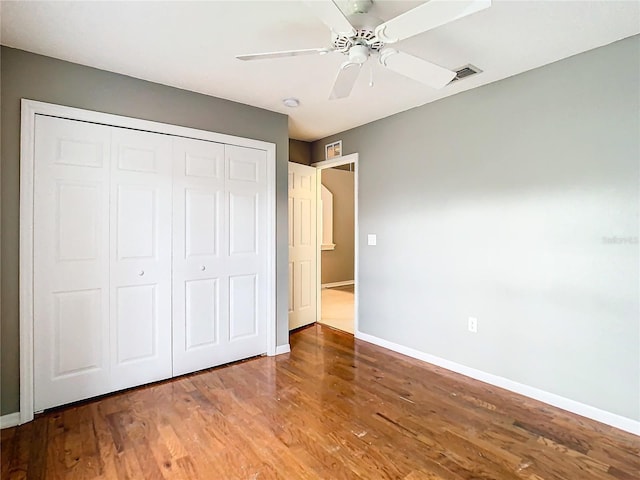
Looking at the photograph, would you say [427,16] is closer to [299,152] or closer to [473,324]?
[473,324]

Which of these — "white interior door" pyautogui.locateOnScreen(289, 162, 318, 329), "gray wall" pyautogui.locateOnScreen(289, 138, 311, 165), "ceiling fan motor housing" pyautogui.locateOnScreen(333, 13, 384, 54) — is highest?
"gray wall" pyautogui.locateOnScreen(289, 138, 311, 165)

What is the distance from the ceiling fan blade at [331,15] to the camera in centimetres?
142

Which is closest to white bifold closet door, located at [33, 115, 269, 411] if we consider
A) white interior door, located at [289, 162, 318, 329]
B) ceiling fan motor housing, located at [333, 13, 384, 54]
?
white interior door, located at [289, 162, 318, 329]

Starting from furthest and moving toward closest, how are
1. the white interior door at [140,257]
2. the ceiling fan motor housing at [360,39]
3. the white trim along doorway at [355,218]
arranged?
the white trim along doorway at [355,218] < the white interior door at [140,257] < the ceiling fan motor housing at [360,39]

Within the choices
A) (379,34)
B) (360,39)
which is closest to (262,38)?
(360,39)

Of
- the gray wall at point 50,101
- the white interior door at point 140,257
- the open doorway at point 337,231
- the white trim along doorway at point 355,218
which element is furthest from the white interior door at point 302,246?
the open doorway at point 337,231

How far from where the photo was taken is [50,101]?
2.36 m

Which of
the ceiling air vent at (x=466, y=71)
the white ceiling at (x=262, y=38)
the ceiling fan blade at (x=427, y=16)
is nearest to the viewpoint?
the ceiling fan blade at (x=427, y=16)

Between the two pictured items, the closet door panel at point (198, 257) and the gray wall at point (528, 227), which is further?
the closet door panel at point (198, 257)

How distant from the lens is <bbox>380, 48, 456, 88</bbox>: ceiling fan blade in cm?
179

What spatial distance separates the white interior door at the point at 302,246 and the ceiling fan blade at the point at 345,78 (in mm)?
2113

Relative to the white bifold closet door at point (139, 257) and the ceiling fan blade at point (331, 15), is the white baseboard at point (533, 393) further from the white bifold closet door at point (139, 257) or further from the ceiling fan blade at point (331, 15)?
the ceiling fan blade at point (331, 15)

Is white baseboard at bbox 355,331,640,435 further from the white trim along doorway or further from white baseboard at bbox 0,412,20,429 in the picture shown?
white baseboard at bbox 0,412,20,429

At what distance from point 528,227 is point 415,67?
60.5 inches
